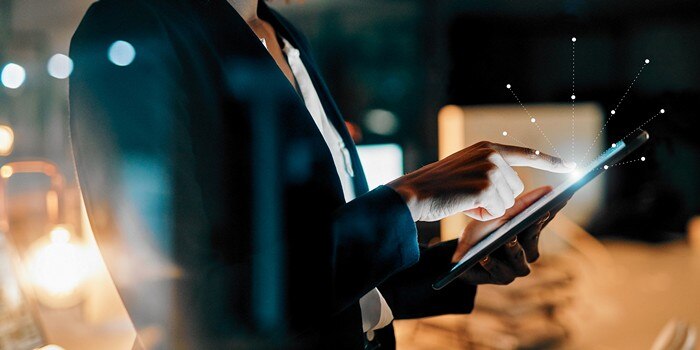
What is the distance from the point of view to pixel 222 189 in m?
0.32

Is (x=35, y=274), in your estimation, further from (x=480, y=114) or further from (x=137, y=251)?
(x=137, y=251)

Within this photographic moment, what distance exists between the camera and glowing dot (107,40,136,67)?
336mm

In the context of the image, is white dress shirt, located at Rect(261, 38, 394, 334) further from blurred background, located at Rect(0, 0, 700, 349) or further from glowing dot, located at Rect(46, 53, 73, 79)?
glowing dot, located at Rect(46, 53, 73, 79)

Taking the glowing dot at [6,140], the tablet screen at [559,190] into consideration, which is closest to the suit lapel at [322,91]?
the tablet screen at [559,190]

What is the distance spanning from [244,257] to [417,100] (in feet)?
6.13

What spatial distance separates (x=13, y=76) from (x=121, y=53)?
1559mm

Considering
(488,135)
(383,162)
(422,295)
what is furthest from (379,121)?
(422,295)

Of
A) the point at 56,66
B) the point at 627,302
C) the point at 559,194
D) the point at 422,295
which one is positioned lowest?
the point at 627,302

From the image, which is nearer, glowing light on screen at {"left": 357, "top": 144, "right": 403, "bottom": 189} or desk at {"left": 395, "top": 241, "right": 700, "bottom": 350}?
glowing light on screen at {"left": 357, "top": 144, "right": 403, "bottom": 189}

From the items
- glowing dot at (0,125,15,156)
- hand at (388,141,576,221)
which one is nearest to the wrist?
hand at (388,141,576,221)

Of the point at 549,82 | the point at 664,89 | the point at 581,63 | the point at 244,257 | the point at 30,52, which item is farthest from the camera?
the point at 30,52

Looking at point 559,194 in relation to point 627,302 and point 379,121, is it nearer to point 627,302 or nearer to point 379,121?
point 379,121

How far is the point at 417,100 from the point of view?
2.14m

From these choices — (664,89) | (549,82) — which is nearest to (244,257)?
(664,89)
